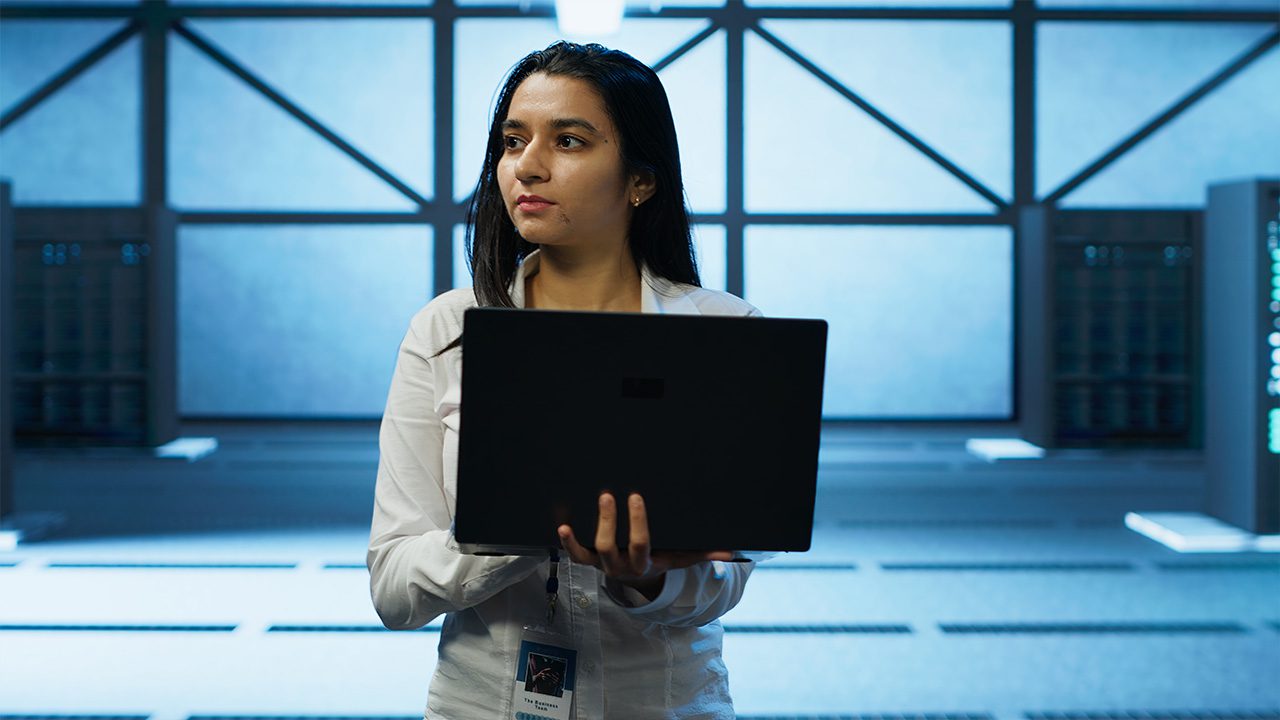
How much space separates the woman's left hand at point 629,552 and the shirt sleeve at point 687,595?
5cm

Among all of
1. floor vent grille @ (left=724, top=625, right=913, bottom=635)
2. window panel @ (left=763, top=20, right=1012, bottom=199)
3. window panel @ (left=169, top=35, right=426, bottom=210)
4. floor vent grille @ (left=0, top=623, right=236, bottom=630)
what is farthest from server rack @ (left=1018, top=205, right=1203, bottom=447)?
floor vent grille @ (left=0, top=623, right=236, bottom=630)

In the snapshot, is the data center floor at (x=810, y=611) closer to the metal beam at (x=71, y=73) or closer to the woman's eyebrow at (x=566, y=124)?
the woman's eyebrow at (x=566, y=124)

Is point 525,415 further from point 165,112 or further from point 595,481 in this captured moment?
point 165,112

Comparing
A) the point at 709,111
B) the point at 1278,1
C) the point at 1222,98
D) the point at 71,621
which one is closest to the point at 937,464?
the point at 709,111

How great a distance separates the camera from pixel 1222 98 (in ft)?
26.5

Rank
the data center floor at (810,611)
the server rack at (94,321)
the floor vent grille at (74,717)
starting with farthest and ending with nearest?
the server rack at (94,321) < the data center floor at (810,611) < the floor vent grille at (74,717)

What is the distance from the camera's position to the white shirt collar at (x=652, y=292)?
4.39 feet

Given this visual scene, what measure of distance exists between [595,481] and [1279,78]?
8541 millimetres

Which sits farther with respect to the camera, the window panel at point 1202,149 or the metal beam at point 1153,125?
the window panel at point 1202,149

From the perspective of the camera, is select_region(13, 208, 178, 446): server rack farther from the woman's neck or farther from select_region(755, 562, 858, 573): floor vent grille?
the woman's neck

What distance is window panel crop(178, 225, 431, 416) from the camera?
7809 mm

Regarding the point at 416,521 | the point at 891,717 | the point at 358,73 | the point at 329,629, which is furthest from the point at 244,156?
the point at 416,521

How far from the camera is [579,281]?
1.37 metres

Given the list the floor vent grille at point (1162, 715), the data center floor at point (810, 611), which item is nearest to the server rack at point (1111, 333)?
the data center floor at point (810, 611)
